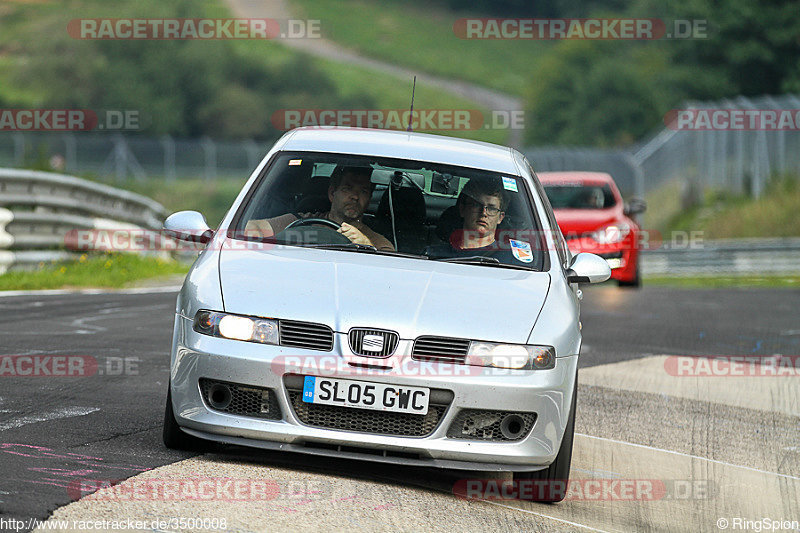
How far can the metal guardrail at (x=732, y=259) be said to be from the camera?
1068 inches

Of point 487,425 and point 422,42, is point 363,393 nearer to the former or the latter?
point 487,425

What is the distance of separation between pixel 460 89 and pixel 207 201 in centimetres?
7247

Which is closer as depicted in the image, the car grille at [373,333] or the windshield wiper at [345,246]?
the car grille at [373,333]

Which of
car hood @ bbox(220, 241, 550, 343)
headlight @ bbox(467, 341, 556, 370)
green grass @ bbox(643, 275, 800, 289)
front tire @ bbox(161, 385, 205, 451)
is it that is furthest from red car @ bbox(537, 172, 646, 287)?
front tire @ bbox(161, 385, 205, 451)

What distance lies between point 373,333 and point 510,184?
5.76 ft

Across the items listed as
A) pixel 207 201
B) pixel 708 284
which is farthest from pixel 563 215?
pixel 207 201

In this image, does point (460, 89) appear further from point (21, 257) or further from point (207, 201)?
point (21, 257)

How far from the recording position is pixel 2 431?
6188mm

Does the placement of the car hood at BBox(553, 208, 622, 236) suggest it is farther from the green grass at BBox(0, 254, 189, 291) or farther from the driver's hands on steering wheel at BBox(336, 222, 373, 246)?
the driver's hands on steering wheel at BBox(336, 222, 373, 246)

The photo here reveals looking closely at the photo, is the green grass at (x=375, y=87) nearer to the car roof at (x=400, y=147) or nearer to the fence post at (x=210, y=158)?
the fence post at (x=210, y=158)

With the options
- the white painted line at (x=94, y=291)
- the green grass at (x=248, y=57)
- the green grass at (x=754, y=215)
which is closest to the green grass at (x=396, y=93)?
the green grass at (x=248, y=57)

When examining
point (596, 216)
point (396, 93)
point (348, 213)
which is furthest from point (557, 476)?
point (396, 93)

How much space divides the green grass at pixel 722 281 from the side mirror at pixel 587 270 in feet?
62.7

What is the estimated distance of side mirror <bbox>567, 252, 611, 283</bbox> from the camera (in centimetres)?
664
